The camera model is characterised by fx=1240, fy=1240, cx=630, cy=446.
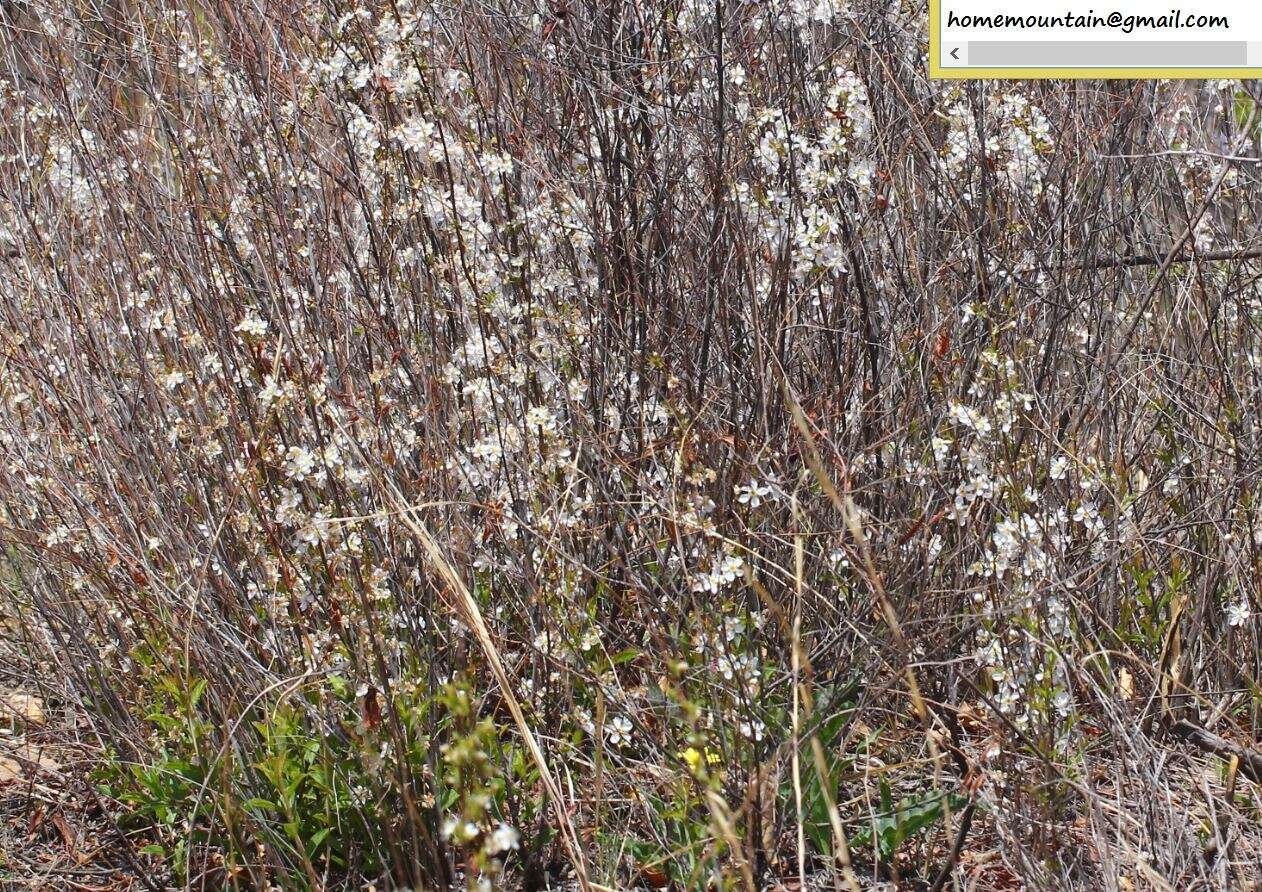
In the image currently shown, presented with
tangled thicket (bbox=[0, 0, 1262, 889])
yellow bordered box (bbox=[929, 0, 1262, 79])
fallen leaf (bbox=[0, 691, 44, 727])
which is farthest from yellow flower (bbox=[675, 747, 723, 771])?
fallen leaf (bbox=[0, 691, 44, 727])

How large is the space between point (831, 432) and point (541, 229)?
818 mm

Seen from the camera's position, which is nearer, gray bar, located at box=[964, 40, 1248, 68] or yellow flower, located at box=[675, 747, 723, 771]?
yellow flower, located at box=[675, 747, 723, 771]

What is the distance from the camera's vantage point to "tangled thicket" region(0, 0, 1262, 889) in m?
2.33

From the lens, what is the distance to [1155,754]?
2.30m

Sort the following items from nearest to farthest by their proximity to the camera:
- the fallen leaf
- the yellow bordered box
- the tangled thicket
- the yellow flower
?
the yellow flower < the tangled thicket < the yellow bordered box < the fallen leaf

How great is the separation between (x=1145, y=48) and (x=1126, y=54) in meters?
0.04

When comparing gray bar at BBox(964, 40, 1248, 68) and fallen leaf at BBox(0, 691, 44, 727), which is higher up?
gray bar at BBox(964, 40, 1248, 68)

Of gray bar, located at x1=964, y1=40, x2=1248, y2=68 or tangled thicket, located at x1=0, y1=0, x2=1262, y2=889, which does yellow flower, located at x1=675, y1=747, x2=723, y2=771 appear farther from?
gray bar, located at x1=964, y1=40, x2=1248, y2=68

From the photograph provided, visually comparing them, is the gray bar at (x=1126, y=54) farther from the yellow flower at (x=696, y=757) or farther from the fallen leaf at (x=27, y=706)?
the fallen leaf at (x=27, y=706)

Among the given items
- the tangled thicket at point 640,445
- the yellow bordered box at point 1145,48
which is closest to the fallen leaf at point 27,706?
the tangled thicket at point 640,445

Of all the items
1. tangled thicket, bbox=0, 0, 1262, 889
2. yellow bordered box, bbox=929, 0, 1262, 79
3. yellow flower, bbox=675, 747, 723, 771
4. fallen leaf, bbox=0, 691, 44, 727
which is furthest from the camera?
fallen leaf, bbox=0, 691, 44, 727

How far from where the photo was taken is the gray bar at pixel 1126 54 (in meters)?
2.61

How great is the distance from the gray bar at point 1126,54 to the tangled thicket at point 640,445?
0.49 ft

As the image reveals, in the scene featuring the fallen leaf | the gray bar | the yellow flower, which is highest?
the gray bar
